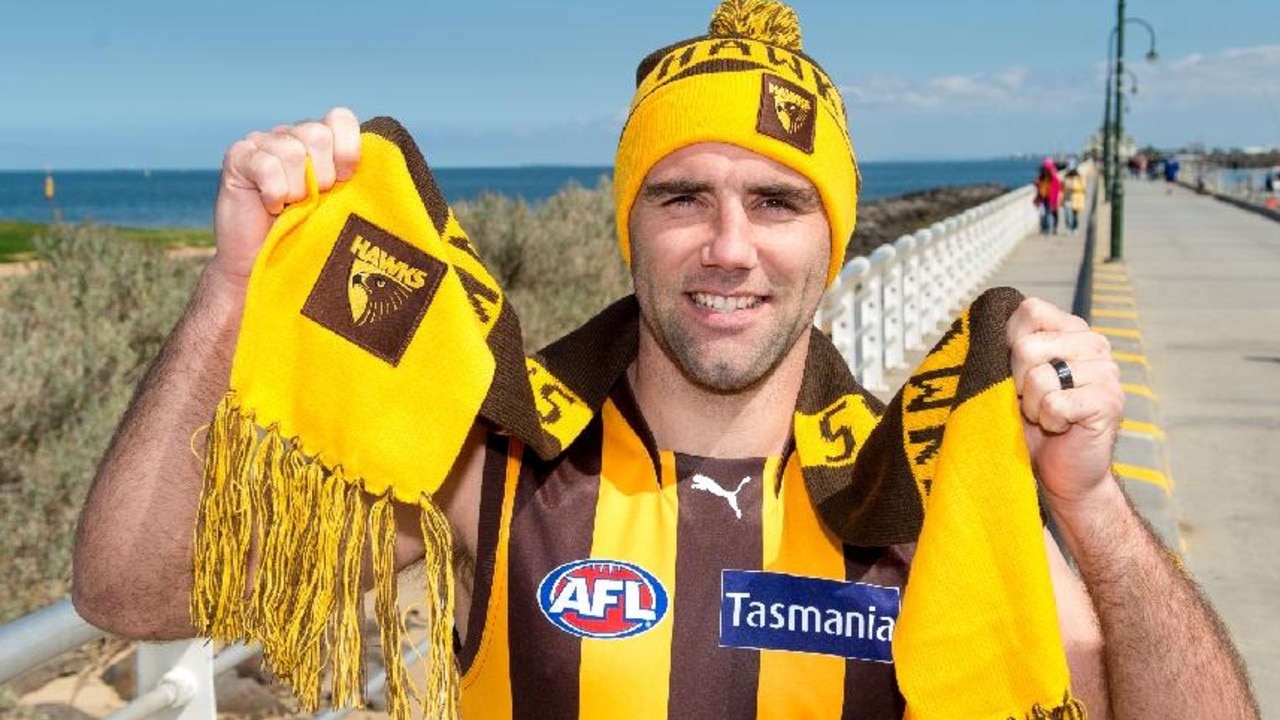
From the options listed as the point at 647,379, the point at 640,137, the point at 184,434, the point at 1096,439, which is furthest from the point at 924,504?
the point at 184,434

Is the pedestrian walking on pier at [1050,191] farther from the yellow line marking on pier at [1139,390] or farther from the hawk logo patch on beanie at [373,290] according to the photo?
the hawk logo patch on beanie at [373,290]

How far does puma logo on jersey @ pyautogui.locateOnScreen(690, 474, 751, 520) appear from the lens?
2504 mm

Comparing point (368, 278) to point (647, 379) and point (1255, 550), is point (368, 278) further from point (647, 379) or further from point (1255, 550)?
point (1255, 550)

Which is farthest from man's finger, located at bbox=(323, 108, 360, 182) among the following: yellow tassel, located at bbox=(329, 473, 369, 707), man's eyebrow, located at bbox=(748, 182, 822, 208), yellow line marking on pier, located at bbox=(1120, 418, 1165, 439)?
yellow line marking on pier, located at bbox=(1120, 418, 1165, 439)

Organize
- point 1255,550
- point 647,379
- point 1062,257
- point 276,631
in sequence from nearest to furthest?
point 276,631 → point 647,379 → point 1255,550 → point 1062,257

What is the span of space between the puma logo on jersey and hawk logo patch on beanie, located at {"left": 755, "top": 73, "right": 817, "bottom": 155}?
26.6 inches

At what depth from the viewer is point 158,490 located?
224 centimetres

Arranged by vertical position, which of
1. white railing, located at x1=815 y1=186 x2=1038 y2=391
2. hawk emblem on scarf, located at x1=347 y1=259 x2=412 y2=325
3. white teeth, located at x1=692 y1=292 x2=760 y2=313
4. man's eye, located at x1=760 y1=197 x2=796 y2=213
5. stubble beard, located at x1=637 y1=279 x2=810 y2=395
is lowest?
white railing, located at x1=815 y1=186 x2=1038 y2=391

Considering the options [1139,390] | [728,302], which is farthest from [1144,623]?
[1139,390]

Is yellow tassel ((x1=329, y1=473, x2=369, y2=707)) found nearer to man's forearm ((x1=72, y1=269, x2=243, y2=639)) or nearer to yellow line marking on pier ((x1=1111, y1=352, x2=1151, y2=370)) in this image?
man's forearm ((x1=72, y1=269, x2=243, y2=639))

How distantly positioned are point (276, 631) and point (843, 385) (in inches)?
48.2

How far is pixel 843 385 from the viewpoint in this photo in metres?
2.69

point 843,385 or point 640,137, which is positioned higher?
point 640,137

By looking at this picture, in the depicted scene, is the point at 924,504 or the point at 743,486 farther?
the point at 743,486
